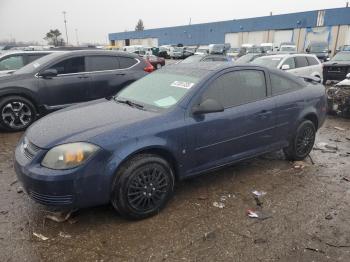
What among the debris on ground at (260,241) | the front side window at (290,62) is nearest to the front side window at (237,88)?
the debris on ground at (260,241)

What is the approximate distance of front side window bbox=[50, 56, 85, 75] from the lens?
6922 mm

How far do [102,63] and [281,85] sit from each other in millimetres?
4359

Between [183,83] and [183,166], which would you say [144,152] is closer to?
[183,166]

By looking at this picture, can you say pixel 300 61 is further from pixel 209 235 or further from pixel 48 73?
pixel 209 235

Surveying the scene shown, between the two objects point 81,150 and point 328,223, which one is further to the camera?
point 328,223

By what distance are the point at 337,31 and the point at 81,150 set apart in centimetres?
4234

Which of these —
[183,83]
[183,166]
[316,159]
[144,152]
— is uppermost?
[183,83]

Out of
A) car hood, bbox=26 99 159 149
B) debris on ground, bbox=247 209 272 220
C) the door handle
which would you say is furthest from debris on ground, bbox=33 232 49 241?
the door handle

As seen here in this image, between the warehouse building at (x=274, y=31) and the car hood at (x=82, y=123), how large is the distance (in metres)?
40.6

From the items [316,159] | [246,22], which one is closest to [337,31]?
[246,22]

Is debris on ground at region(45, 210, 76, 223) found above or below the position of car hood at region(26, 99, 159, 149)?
below

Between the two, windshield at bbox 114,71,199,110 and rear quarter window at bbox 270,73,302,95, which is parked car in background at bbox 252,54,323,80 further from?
windshield at bbox 114,71,199,110

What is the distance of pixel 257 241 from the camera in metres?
3.07

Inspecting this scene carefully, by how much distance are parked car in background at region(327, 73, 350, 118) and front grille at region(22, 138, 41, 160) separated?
7175mm
